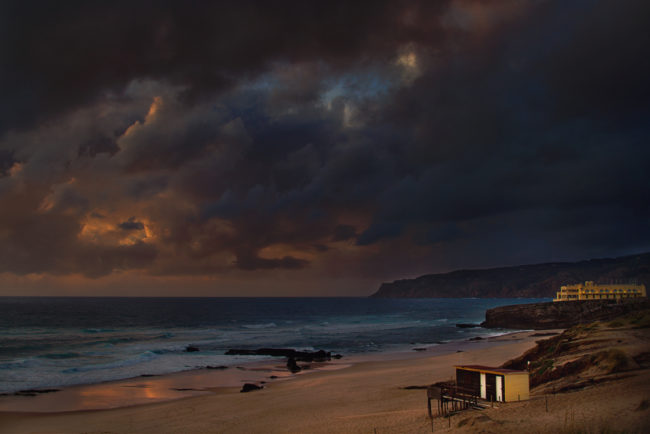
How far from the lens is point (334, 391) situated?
29875 mm

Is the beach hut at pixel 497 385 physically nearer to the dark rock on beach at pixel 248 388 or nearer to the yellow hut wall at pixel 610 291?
the dark rock on beach at pixel 248 388

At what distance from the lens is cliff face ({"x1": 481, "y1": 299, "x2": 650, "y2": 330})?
252 feet

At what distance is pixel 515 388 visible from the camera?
19016 mm

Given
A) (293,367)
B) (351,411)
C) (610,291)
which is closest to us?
(351,411)

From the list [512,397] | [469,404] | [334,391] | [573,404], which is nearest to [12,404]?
[334,391]

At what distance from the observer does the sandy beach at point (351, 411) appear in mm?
15289

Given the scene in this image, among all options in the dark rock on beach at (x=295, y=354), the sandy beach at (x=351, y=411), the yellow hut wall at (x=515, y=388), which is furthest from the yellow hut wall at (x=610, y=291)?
the yellow hut wall at (x=515, y=388)

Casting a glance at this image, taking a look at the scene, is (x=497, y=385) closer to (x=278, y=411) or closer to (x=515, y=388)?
(x=515, y=388)

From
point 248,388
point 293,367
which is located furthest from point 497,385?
point 293,367

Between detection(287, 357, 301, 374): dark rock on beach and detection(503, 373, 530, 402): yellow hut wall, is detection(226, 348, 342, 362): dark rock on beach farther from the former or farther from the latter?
detection(503, 373, 530, 402): yellow hut wall

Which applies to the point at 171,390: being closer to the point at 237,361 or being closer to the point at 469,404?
the point at 237,361

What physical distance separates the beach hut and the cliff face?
6489 centimetres

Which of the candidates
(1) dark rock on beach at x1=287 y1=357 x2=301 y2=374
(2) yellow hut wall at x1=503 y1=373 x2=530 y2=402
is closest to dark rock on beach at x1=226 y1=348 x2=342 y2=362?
(1) dark rock on beach at x1=287 y1=357 x2=301 y2=374

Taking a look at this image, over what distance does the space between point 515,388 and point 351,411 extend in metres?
8.86
